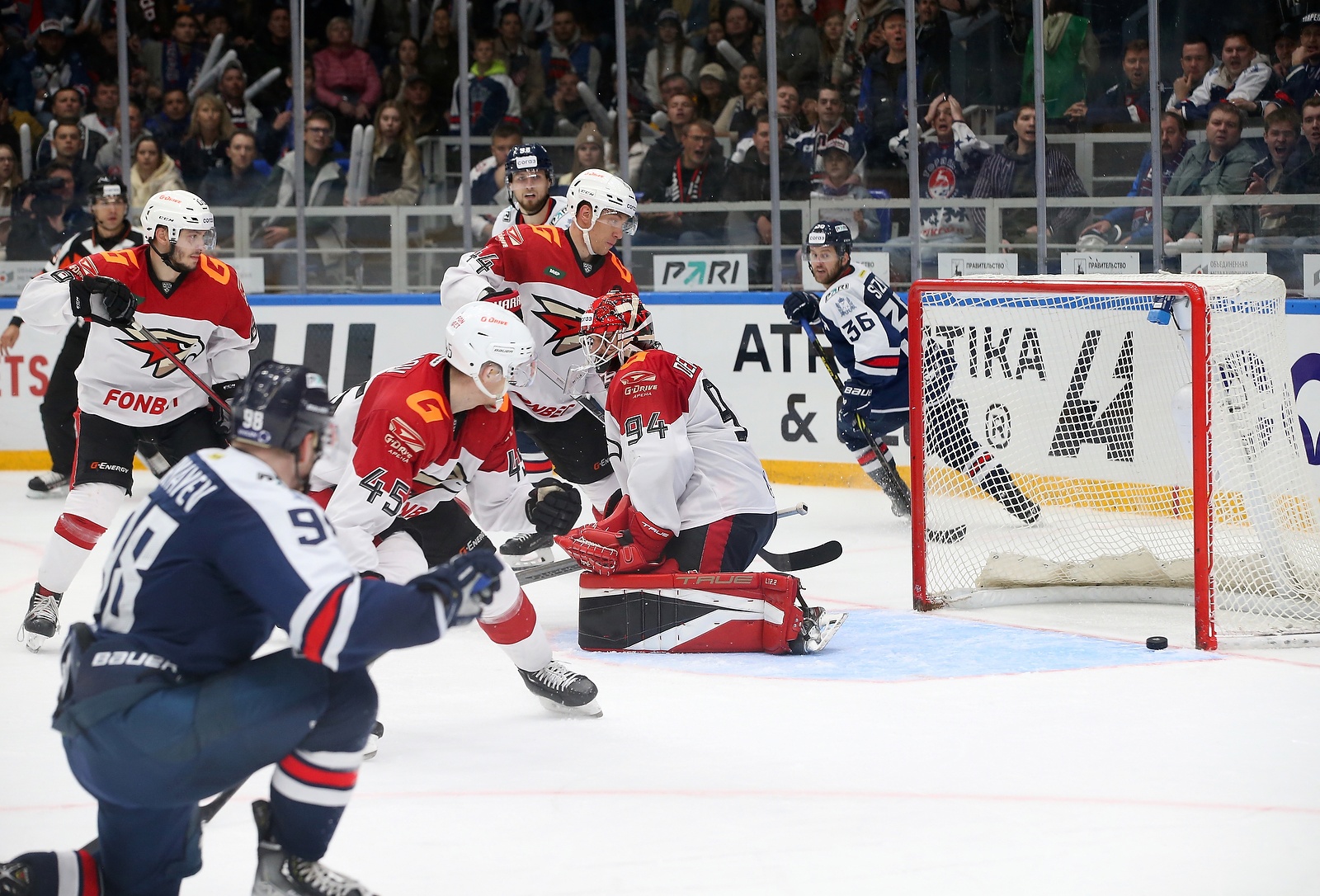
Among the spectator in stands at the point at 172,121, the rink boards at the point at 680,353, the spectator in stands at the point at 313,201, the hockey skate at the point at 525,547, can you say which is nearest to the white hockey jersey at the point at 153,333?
the hockey skate at the point at 525,547

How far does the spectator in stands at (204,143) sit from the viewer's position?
8.04 meters

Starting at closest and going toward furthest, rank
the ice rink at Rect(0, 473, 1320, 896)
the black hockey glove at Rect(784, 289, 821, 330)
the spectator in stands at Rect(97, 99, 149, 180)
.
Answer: the ice rink at Rect(0, 473, 1320, 896), the black hockey glove at Rect(784, 289, 821, 330), the spectator in stands at Rect(97, 99, 149, 180)

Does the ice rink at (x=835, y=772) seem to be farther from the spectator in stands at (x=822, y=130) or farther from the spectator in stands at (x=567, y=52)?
the spectator in stands at (x=567, y=52)

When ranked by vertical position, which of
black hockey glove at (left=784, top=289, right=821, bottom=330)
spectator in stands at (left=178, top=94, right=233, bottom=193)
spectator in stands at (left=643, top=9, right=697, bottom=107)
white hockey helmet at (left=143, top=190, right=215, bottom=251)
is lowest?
black hockey glove at (left=784, top=289, right=821, bottom=330)

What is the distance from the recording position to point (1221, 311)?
4.15 metres

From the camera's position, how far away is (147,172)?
25.7 feet

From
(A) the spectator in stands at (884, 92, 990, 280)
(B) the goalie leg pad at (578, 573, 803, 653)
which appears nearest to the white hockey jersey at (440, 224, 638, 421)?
(B) the goalie leg pad at (578, 573, 803, 653)

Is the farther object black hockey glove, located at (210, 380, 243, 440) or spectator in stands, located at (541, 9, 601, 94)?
spectator in stands, located at (541, 9, 601, 94)

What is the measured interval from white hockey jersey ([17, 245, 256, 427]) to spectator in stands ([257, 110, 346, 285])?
301 centimetres

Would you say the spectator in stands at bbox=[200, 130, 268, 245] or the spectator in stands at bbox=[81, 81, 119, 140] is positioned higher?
the spectator in stands at bbox=[81, 81, 119, 140]

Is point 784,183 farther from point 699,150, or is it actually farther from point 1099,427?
point 1099,427

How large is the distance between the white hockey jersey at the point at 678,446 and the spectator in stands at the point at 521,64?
4.35 m

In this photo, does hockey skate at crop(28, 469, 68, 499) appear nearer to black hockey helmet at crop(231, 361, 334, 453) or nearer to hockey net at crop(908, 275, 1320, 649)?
hockey net at crop(908, 275, 1320, 649)

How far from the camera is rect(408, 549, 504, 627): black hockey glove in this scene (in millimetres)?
2070
